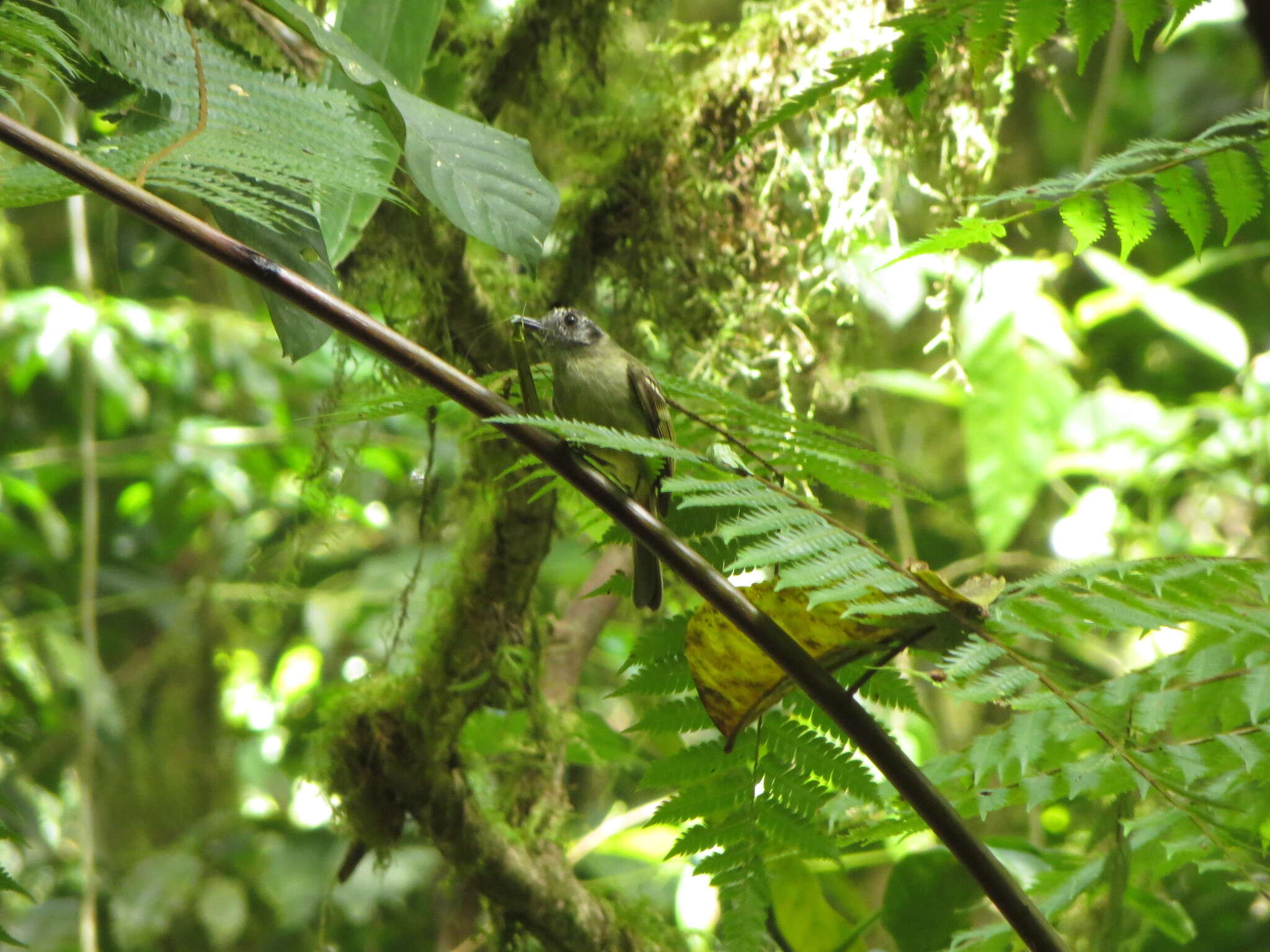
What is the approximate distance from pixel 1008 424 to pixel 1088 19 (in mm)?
1748

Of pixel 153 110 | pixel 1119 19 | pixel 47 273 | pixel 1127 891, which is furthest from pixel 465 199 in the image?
pixel 47 273

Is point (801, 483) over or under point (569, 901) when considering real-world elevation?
over

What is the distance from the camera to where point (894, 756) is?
112 centimetres

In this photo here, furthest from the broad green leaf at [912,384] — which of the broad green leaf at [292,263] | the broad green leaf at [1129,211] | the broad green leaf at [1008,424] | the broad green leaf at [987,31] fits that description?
the broad green leaf at [292,263]

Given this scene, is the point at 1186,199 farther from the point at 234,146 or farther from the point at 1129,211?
the point at 234,146

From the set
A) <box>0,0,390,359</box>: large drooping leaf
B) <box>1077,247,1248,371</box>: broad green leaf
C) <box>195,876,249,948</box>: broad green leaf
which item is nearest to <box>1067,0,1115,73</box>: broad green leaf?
<box>0,0,390,359</box>: large drooping leaf

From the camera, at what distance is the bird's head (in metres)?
2.11

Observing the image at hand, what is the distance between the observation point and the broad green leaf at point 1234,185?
5.15 feet

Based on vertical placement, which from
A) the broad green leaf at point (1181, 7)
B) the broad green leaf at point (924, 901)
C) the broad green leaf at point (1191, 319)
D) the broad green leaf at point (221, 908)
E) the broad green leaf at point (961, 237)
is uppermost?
the broad green leaf at point (1181, 7)

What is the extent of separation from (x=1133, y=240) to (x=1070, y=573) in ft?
1.77

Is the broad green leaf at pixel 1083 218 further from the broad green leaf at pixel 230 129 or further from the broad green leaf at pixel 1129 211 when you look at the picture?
the broad green leaf at pixel 230 129

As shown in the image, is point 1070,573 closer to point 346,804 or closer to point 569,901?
point 569,901

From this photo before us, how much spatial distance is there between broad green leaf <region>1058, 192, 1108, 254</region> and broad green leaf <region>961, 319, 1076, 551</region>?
1621 mm

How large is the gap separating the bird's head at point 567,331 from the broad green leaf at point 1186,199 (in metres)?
1.01
